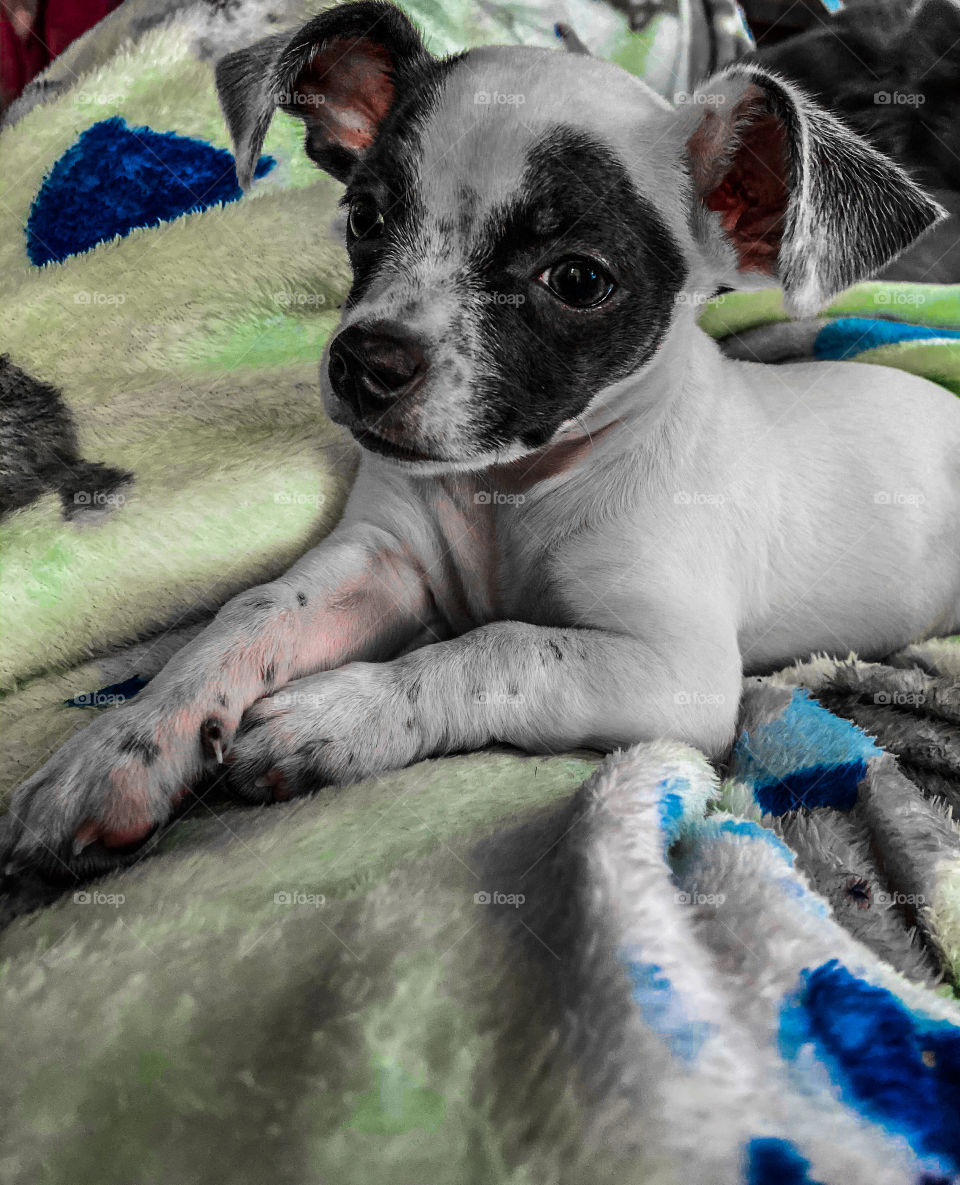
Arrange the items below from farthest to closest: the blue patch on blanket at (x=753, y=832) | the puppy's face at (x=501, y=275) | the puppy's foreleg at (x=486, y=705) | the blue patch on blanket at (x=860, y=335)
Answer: the blue patch on blanket at (x=860, y=335), the puppy's face at (x=501, y=275), the puppy's foreleg at (x=486, y=705), the blue patch on blanket at (x=753, y=832)

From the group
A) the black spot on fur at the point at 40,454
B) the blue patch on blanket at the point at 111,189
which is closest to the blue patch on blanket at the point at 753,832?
the black spot on fur at the point at 40,454

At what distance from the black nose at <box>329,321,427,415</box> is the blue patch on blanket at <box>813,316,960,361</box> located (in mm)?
2052

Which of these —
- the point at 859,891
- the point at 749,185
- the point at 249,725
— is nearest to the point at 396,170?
the point at 749,185

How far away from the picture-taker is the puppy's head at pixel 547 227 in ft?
5.64

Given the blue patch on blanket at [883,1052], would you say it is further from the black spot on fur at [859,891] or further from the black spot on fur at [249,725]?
the black spot on fur at [249,725]

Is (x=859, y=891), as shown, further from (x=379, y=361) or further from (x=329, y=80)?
(x=329, y=80)

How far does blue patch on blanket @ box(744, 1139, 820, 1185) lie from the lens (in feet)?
2.73

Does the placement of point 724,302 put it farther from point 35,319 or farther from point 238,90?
point 35,319

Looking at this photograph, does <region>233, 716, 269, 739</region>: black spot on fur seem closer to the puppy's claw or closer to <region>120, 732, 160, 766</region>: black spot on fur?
the puppy's claw

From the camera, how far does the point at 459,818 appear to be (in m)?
1.35

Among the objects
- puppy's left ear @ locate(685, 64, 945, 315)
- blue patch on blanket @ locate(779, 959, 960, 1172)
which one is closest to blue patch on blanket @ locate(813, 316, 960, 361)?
puppy's left ear @ locate(685, 64, 945, 315)

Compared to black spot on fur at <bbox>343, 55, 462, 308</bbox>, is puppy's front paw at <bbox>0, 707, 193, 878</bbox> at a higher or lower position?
lower

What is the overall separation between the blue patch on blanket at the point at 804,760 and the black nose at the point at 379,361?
1015 millimetres

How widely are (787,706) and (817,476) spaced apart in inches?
29.8
